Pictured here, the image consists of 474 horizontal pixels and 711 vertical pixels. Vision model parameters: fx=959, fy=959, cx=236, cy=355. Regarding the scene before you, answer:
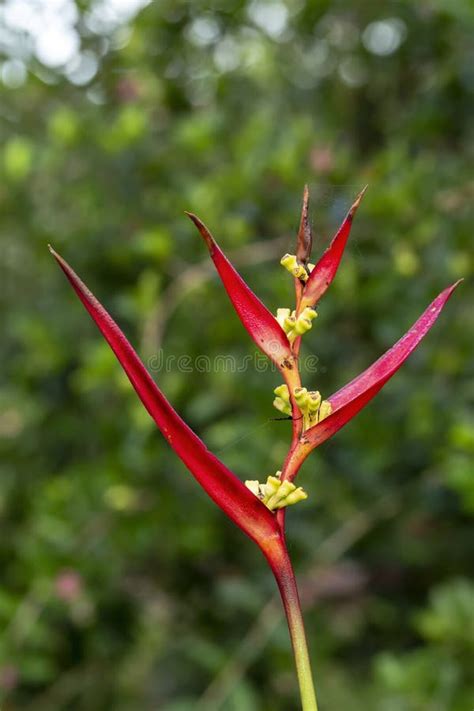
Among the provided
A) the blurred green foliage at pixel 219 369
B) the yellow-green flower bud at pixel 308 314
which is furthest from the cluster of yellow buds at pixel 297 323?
the blurred green foliage at pixel 219 369

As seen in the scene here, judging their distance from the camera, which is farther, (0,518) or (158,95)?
(158,95)

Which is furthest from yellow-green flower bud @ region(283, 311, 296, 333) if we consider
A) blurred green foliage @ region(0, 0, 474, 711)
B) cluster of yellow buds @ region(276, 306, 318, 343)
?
blurred green foliage @ region(0, 0, 474, 711)

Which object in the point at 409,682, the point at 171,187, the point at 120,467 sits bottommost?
the point at 409,682

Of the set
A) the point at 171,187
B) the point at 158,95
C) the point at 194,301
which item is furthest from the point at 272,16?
the point at 194,301

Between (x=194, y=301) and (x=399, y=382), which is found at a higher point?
(x=194, y=301)

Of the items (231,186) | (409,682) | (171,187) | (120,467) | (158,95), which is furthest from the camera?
(158,95)

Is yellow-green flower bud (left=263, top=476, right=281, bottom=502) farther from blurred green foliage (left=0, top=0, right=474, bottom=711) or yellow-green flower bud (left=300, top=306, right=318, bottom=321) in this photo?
blurred green foliage (left=0, top=0, right=474, bottom=711)

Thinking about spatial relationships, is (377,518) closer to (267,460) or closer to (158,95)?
(267,460)

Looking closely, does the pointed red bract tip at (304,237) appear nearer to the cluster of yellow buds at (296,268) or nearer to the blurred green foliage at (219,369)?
the cluster of yellow buds at (296,268)
